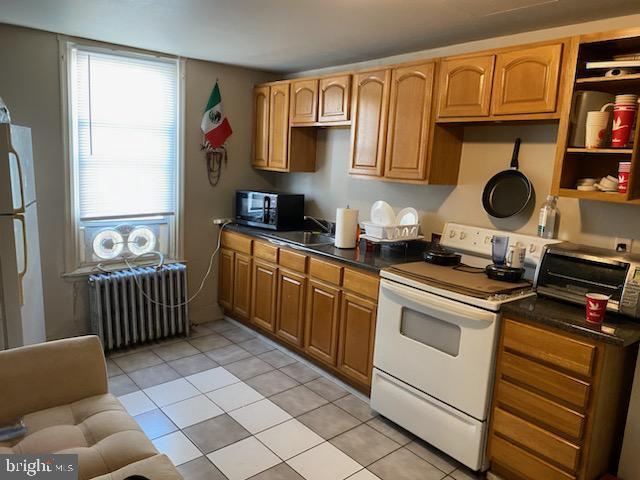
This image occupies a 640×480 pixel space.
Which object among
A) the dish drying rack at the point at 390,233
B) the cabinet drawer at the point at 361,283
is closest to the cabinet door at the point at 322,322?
the cabinet drawer at the point at 361,283

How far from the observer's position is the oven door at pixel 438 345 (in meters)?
2.25

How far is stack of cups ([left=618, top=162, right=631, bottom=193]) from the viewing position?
2055 millimetres

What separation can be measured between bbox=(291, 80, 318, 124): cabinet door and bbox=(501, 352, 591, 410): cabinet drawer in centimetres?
236

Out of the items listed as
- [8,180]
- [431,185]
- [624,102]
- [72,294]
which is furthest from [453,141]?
[72,294]

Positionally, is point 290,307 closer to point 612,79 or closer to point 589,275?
point 589,275

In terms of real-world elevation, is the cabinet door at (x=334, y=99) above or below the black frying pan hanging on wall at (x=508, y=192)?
above

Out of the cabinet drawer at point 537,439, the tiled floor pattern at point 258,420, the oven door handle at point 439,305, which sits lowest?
the tiled floor pattern at point 258,420

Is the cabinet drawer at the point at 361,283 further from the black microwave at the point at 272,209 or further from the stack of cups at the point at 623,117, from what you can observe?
the stack of cups at the point at 623,117

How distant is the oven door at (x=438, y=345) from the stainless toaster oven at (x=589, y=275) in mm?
360

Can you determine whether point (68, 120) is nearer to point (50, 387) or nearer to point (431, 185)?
point (50, 387)

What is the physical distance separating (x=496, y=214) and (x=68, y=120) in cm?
303

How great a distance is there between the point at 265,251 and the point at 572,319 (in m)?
2.34

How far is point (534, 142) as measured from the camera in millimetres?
2674
